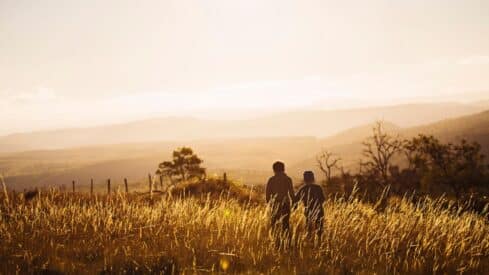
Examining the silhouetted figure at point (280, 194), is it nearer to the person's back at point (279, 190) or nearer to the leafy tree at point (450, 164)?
the person's back at point (279, 190)

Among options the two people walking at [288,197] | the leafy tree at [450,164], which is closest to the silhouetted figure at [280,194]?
the two people walking at [288,197]

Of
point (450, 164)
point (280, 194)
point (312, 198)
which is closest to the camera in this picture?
point (312, 198)

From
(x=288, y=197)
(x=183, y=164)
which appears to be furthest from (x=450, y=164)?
(x=288, y=197)

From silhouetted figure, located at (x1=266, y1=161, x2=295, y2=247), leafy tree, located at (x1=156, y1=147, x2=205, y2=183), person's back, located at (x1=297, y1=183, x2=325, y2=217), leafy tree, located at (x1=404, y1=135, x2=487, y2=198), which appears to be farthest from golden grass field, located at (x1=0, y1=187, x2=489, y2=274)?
leafy tree, located at (x1=156, y1=147, x2=205, y2=183)

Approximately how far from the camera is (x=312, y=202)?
9.73m

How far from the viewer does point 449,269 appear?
728 cm

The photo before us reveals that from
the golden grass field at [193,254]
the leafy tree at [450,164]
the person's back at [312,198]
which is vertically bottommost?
the leafy tree at [450,164]

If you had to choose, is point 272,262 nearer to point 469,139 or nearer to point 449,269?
point 449,269

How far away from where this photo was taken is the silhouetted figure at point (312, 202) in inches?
365

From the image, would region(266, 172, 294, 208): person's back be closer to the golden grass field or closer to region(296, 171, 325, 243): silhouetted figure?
region(296, 171, 325, 243): silhouetted figure

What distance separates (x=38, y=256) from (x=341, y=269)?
189 inches

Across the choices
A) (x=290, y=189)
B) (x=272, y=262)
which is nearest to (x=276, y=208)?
(x=290, y=189)

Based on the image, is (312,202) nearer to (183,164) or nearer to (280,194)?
(280,194)

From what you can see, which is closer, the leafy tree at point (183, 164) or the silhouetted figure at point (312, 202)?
the silhouetted figure at point (312, 202)
